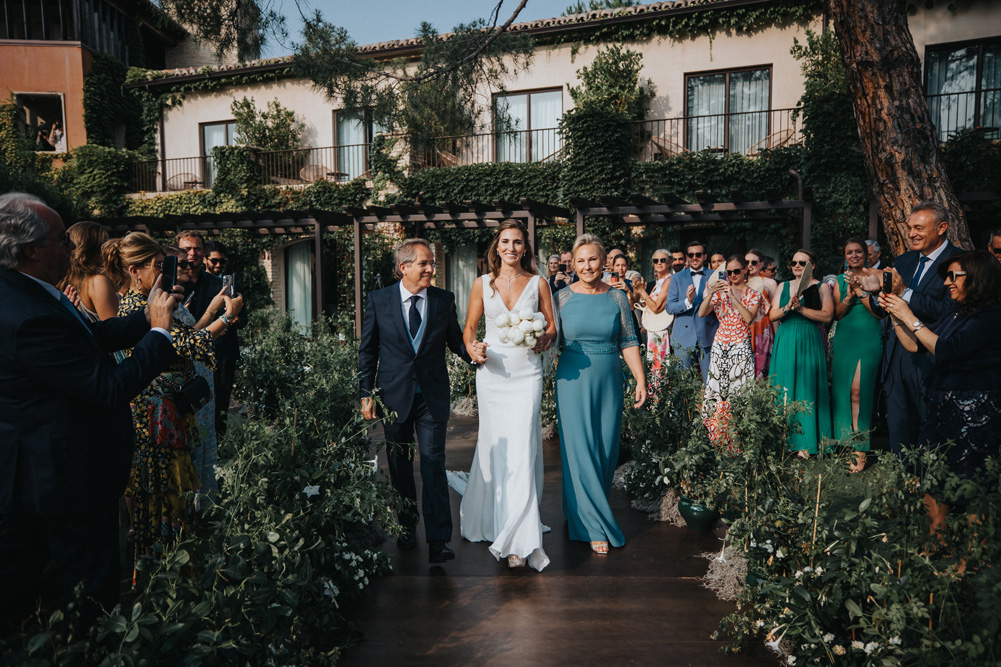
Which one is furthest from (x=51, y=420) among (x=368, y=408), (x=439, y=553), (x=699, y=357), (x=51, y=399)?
(x=699, y=357)

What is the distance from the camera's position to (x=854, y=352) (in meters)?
6.13

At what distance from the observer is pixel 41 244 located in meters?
2.34

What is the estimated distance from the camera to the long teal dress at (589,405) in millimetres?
4445

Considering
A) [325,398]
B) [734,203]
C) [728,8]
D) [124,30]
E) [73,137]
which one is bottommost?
[325,398]

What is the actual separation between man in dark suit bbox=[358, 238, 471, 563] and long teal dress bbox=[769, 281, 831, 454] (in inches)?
137

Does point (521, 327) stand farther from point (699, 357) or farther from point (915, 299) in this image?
point (699, 357)

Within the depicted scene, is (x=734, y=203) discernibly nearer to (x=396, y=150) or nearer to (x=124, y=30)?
(x=396, y=150)

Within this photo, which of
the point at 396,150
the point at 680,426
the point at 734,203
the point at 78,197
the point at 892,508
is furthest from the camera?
the point at 78,197

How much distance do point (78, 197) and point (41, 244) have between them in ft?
68.9

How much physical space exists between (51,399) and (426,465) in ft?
7.62

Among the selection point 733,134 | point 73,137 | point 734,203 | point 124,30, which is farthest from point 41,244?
point 124,30

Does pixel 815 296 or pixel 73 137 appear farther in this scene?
pixel 73 137

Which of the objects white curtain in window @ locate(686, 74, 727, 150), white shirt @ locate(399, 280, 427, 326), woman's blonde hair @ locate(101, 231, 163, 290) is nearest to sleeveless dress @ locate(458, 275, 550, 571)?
white shirt @ locate(399, 280, 427, 326)

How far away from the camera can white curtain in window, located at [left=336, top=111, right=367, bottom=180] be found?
63.0ft
